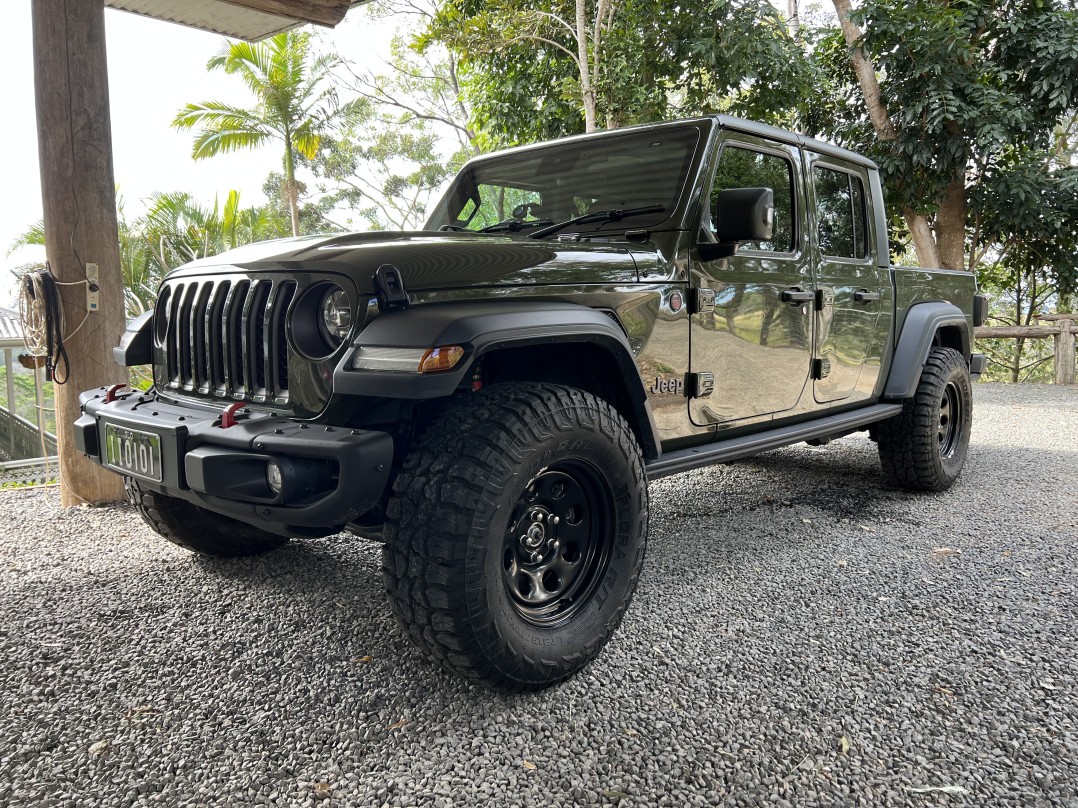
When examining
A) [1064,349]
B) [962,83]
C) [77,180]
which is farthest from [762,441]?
[1064,349]

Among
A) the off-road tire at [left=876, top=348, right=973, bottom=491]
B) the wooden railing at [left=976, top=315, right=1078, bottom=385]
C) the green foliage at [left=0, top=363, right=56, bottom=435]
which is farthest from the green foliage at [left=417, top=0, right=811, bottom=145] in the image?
the green foliage at [left=0, top=363, right=56, bottom=435]

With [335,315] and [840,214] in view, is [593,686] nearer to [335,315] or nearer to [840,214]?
[335,315]

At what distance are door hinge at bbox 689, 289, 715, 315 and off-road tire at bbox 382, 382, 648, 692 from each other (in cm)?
69

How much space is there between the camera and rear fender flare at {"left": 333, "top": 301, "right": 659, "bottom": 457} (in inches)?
73.2

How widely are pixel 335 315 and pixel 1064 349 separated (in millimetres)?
12372

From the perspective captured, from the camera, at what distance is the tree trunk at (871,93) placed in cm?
1037

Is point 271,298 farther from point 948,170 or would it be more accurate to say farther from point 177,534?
point 948,170

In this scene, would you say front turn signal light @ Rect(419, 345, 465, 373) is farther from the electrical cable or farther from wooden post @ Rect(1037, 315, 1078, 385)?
wooden post @ Rect(1037, 315, 1078, 385)

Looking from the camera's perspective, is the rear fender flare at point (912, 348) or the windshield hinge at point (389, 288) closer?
the windshield hinge at point (389, 288)

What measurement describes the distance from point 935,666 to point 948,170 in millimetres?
9587

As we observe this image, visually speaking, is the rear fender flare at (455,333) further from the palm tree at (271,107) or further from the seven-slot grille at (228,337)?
the palm tree at (271,107)

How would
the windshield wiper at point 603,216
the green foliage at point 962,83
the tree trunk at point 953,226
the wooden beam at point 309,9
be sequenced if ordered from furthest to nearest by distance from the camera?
the tree trunk at point 953,226 < the green foliage at point 962,83 < the wooden beam at point 309,9 < the windshield wiper at point 603,216

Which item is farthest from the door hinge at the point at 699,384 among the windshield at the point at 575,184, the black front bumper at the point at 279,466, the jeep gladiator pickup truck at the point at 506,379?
the black front bumper at the point at 279,466

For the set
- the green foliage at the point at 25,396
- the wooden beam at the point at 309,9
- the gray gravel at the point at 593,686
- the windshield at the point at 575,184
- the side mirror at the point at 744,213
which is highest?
the wooden beam at the point at 309,9
